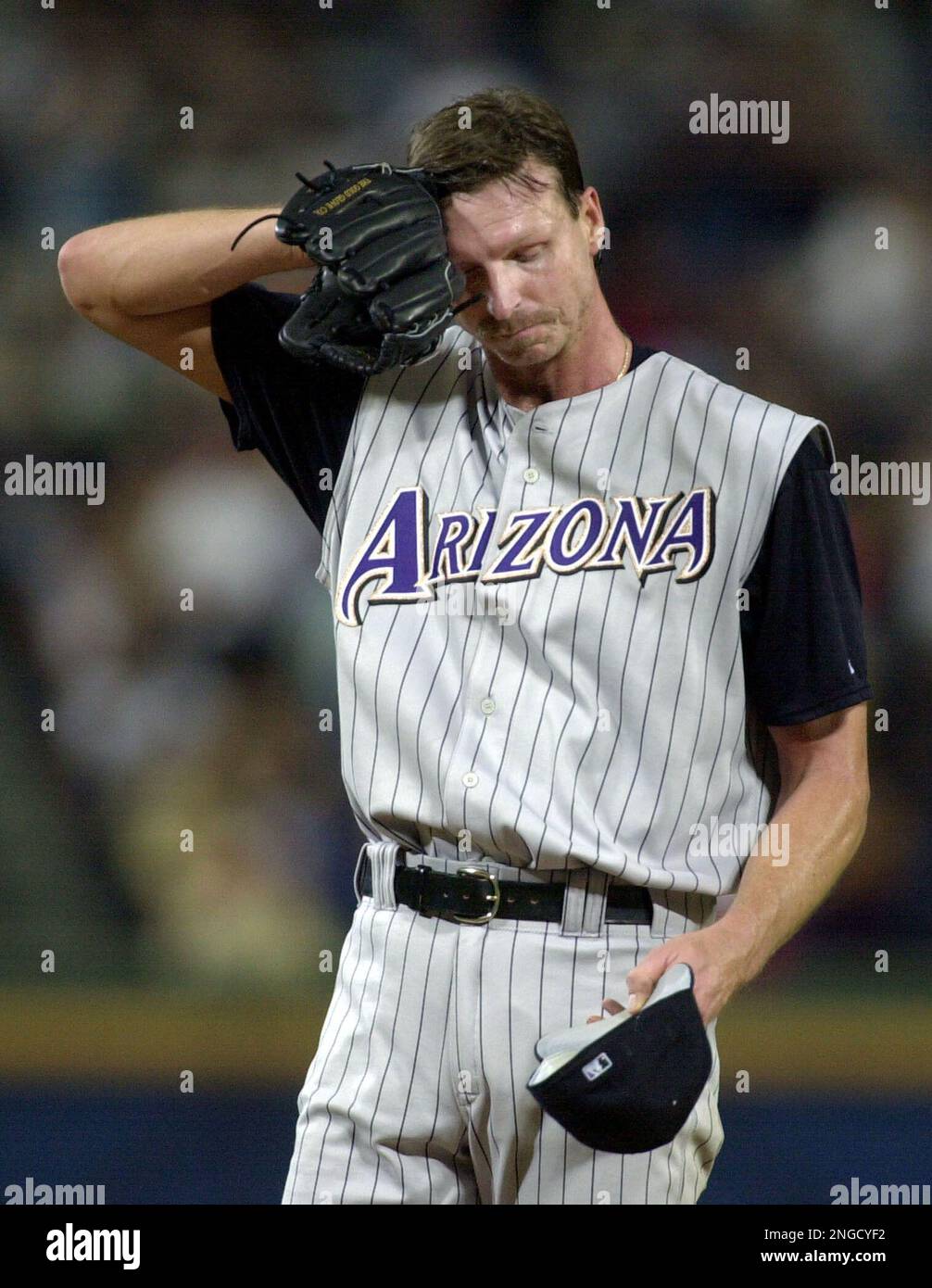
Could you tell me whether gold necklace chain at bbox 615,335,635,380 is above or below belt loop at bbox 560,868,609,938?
above

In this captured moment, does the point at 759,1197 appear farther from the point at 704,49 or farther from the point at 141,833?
the point at 704,49

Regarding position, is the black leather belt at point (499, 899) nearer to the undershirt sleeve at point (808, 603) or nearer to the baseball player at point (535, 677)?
the baseball player at point (535, 677)

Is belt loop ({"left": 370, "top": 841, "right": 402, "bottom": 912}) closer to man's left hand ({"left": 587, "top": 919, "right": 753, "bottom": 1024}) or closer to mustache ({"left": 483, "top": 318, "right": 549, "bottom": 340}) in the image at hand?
man's left hand ({"left": 587, "top": 919, "right": 753, "bottom": 1024})

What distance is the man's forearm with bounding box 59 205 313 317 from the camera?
1.26m

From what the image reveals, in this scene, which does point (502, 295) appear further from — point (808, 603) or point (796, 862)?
point (796, 862)

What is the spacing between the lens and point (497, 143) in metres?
1.22

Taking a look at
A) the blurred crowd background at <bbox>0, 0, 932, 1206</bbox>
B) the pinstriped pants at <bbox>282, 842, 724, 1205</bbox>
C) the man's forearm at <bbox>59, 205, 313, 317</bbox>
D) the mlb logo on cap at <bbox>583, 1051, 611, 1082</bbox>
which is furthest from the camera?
the blurred crowd background at <bbox>0, 0, 932, 1206</bbox>

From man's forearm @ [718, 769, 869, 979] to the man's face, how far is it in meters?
0.43

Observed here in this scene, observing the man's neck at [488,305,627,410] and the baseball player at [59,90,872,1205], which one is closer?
the baseball player at [59,90,872,1205]

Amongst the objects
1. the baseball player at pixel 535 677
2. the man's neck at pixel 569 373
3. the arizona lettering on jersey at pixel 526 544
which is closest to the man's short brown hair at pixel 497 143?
the baseball player at pixel 535 677

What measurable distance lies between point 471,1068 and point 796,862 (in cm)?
30

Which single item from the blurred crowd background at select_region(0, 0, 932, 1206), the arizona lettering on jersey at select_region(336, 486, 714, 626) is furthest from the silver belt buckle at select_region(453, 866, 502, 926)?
the blurred crowd background at select_region(0, 0, 932, 1206)

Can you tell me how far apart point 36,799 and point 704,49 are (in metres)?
1.70

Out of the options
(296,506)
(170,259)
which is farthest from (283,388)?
(296,506)
